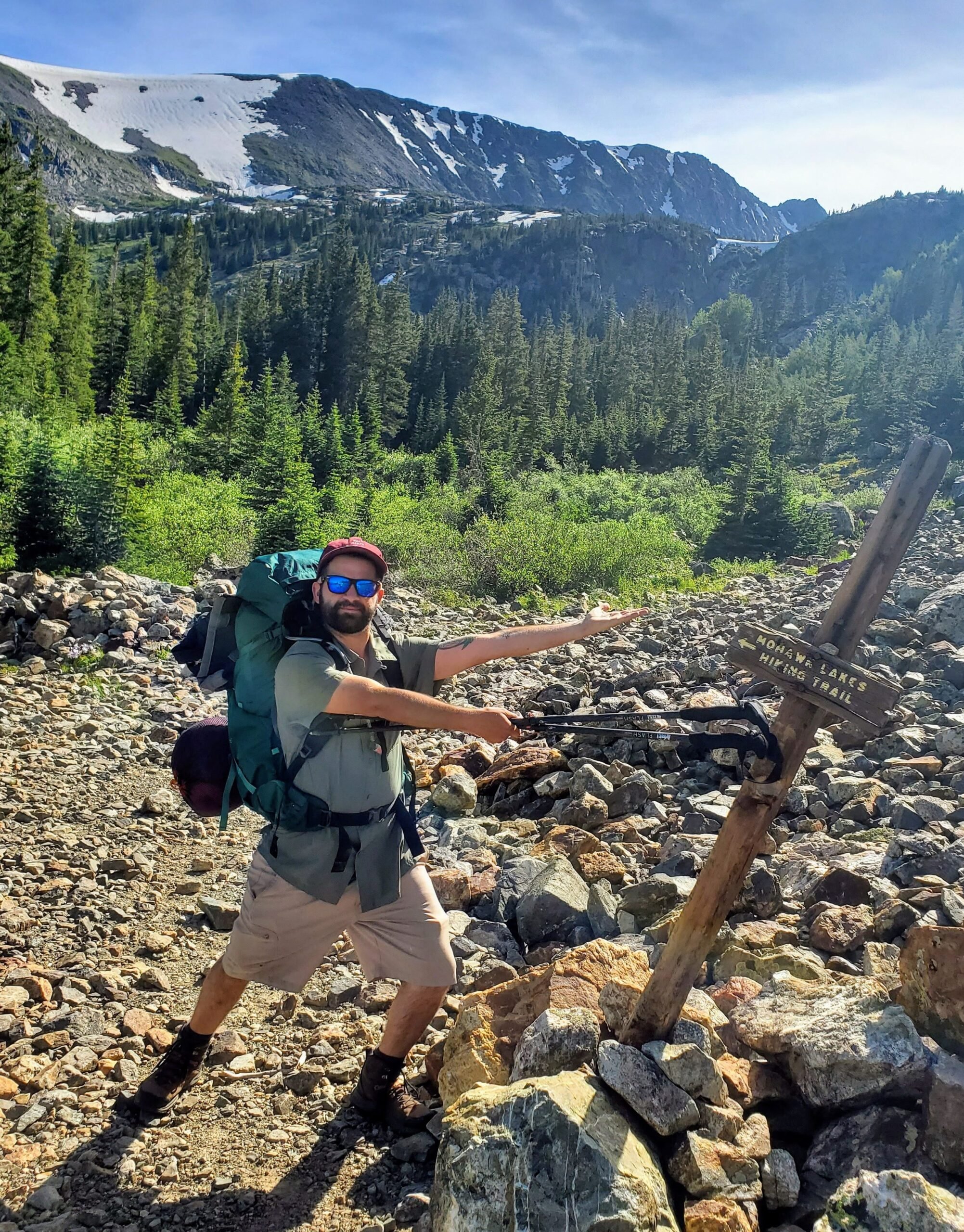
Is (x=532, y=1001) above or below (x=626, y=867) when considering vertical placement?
above

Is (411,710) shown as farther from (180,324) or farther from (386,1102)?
(180,324)

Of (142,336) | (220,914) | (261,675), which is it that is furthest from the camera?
(142,336)

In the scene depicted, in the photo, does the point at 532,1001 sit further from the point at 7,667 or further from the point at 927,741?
the point at 7,667

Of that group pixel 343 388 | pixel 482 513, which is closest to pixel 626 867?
pixel 482 513

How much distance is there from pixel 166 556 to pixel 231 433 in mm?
25153

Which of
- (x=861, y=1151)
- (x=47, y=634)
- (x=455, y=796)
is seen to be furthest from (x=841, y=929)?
(x=47, y=634)

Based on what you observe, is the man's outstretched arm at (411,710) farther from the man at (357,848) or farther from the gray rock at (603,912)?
the gray rock at (603,912)

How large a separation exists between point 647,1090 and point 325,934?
1.28 metres

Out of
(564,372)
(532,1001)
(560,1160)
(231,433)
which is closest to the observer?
(560,1160)

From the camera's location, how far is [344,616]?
3.10m

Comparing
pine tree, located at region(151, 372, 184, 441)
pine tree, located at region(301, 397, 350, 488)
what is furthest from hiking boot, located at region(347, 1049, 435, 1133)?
pine tree, located at region(151, 372, 184, 441)

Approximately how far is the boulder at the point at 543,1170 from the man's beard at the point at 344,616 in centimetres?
161

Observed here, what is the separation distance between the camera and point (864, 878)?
4.39 metres

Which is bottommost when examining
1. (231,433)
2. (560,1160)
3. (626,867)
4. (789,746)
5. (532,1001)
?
(231,433)
